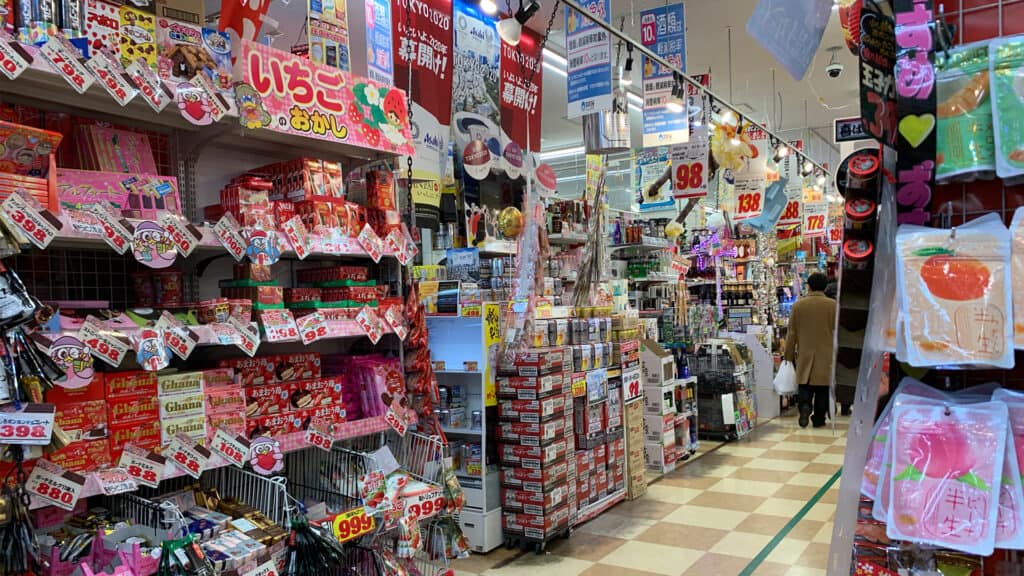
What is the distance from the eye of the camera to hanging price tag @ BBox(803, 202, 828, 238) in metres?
13.9

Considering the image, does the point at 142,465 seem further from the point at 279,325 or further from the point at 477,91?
the point at 477,91

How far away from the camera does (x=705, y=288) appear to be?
10.4 meters

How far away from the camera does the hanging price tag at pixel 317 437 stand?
9.01ft

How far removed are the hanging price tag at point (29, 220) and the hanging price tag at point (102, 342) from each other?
0.27 meters

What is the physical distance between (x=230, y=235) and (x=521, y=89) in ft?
16.2

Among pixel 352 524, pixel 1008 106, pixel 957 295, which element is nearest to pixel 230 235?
pixel 352 524

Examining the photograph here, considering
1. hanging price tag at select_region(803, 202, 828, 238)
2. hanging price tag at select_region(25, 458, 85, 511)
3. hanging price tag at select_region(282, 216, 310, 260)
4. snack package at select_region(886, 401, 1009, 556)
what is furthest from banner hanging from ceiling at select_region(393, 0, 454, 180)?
hanging price tag at select_region(803, 202, 828, 238)

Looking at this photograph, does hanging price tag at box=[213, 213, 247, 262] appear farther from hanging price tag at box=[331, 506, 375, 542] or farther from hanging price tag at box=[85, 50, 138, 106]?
hanging price tag at box=[331, 506, 375, 542]

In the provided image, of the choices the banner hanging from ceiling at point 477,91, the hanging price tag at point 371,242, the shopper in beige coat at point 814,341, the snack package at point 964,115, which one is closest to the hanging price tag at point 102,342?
the hanging price tag at point 371,242

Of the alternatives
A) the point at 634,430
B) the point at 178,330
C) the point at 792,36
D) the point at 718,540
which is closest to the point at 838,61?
the point at 634,430

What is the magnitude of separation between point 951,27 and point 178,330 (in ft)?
7.66

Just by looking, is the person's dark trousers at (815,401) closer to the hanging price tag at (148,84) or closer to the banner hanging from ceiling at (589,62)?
the banner hanging from ceiling at (589,62)

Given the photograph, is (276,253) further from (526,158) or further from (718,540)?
(526,158)

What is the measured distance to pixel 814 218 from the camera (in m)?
13.9
